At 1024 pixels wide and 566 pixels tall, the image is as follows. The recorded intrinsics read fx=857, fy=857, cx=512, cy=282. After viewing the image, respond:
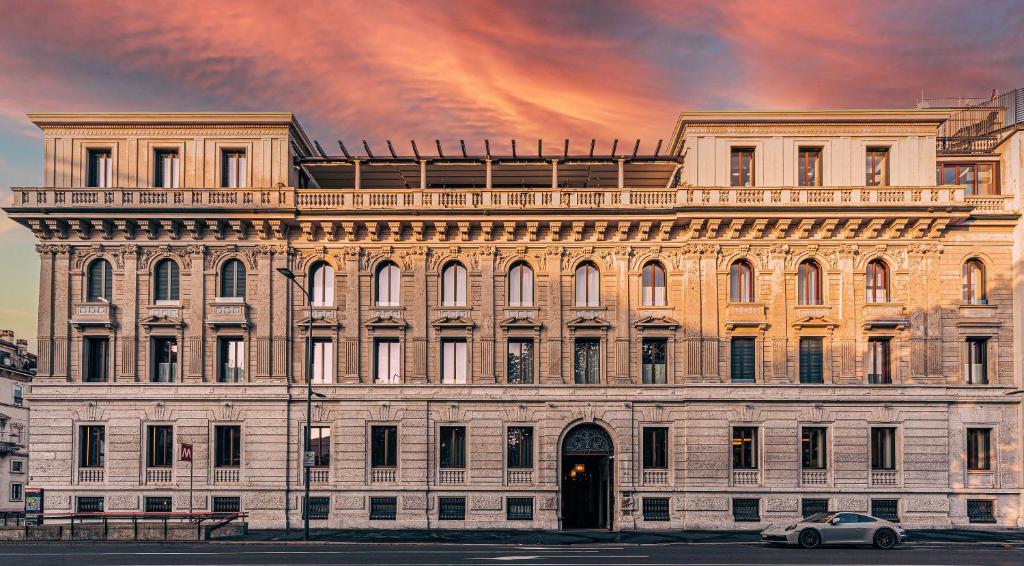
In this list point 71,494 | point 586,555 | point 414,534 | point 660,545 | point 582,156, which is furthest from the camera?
point 582,156

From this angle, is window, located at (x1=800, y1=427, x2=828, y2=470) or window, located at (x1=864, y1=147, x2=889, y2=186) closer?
window, located at (x1=800, y1=427, x2=828, y2=470)

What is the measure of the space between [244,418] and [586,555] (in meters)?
19.7

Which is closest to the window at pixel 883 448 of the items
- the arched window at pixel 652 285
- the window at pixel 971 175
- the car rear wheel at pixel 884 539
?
the car rear wheel at pixel 884 539

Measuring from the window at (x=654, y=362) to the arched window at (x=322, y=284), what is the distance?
15671mm

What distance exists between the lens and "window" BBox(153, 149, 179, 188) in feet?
141

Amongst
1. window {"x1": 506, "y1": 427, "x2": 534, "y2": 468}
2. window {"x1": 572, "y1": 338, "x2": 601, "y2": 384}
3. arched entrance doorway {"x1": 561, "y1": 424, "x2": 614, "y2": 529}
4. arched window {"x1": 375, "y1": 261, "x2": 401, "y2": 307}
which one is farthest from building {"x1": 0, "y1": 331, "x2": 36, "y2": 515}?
window {"x1": 572, "y1": 338, "x2": 601, "y2": 384}

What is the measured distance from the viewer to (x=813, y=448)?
41.0 meters

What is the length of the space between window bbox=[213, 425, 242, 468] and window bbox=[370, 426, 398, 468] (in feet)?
21.0

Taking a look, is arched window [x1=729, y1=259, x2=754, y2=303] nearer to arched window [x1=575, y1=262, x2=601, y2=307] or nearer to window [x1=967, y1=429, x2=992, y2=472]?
arched window [x1=575, y1=262, x2=601, y2=307]

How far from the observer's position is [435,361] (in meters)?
41.9

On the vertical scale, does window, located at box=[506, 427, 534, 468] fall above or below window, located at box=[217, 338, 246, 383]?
below

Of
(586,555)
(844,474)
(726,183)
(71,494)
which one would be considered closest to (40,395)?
(71,494)

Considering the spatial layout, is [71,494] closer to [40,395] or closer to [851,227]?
[40,395]

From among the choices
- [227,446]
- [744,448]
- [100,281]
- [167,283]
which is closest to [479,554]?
[744,448]
